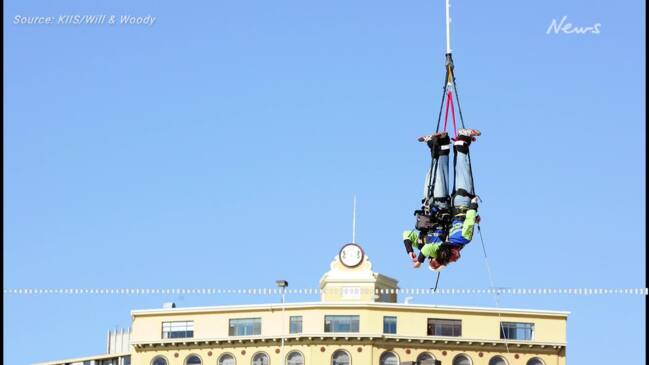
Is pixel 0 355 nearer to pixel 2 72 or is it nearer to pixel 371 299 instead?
pixel 2 72

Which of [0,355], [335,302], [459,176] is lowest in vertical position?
[0,355]

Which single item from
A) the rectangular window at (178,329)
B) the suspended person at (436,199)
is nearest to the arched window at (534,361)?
the rectangular window at (178,329)

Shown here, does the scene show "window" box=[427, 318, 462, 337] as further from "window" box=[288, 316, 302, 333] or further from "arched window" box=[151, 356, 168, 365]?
"arched window" box=[151, 356, 168, 365]

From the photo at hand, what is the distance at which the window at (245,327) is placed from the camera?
541 feet

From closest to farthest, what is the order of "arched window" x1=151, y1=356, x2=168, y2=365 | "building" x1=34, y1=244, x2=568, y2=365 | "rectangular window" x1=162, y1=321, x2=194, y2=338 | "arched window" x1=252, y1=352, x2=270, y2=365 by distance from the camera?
"building" x1=34, y1=244, x2=568, y2=365
"arched window" x1=252, y1=352, x2=270, y2=365
"arched window" x1=151, y1=356, x2=168, y2=365
"rectangular window" x1=162, y1=321, x2=194, y2=338

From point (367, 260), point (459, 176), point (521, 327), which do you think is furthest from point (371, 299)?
point (459, 176)

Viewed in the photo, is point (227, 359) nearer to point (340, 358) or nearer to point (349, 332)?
point (340, 358)

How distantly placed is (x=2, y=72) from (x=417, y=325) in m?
102

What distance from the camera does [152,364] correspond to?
166625 mm

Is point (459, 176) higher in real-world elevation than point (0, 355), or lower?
higher

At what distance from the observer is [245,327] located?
16550cm

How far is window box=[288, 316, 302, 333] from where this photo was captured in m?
163

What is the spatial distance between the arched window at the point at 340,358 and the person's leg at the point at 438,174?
320 ft

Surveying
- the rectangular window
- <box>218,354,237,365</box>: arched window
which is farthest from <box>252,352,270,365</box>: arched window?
the rectangular window
